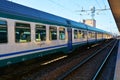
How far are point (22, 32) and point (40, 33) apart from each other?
85.3 inches

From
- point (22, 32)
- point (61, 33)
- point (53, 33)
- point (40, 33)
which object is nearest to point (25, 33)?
point (22, 32)

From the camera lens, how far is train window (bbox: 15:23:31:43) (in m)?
10.1

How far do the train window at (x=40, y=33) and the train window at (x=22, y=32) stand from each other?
38.9 inches

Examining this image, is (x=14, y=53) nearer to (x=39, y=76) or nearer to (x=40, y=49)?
(x=39, y=76)

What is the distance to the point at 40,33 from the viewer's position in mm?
12648

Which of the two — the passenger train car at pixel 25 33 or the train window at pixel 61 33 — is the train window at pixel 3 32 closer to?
the passenger train car at pixel 25 33

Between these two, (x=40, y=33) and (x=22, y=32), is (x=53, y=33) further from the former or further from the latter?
(x=22, y=32)

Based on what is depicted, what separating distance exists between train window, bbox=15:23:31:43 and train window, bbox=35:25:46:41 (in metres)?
0.99

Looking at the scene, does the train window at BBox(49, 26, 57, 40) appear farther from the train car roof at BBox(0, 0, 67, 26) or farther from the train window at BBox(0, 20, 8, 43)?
the train window at BBox(0, 20, 8, 43)

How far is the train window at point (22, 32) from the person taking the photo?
10.1 meters

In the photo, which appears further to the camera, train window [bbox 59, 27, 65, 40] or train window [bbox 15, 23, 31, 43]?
train window [bbox 59, 27, 65, 40]

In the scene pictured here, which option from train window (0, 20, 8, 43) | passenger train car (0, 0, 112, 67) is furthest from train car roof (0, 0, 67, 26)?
train window (0, 20, 8, 43)

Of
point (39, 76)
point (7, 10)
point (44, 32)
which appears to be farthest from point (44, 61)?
point (7, 10)

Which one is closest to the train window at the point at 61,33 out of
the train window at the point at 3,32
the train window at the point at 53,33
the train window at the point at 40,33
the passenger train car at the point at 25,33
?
Answer: the passenger train car at the point at 25,33
